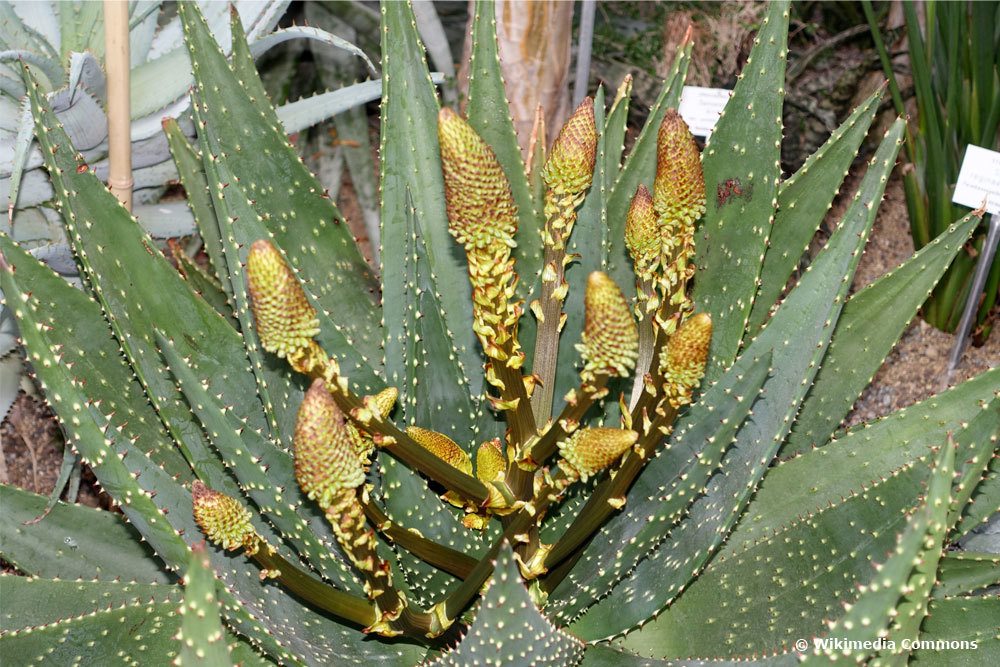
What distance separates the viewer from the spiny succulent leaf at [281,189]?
1419 millimetres

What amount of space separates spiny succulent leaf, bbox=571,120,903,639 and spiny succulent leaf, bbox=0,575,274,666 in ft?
1.56

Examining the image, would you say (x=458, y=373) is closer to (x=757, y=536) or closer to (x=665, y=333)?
(x=665, y=333)

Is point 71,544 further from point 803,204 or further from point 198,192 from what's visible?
point 803,204

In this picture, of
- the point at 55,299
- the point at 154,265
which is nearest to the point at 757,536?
the point at 154,265

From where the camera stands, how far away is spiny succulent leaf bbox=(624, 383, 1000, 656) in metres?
1.16

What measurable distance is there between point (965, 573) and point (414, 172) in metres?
0.91

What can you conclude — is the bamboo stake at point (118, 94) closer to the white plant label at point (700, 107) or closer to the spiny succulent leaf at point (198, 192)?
the spiny succulent leaf at point (198, 192)

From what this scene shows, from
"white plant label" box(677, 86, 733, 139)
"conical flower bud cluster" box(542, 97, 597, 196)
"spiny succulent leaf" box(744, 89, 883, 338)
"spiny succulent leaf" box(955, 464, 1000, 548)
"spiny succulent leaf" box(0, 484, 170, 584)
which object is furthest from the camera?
"white plant label" box(677, 86, 733, 139)

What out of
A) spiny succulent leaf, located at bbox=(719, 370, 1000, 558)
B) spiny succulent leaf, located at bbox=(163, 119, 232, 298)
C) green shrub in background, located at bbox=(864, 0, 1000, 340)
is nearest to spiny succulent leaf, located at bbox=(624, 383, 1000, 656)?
spiny succulent leaf, located at bbox=(719, 370, 1000, 558)

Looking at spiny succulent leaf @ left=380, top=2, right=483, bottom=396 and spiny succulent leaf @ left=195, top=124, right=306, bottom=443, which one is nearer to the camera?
spiny succulent leaf @ left=195, top=124, right=306, bottom=443

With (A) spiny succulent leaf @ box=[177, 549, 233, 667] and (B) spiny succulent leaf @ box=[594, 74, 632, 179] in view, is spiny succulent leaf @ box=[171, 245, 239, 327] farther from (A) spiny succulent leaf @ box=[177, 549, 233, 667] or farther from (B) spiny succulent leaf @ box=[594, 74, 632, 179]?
(A) spiny succulent leaf @ box=[177, 549, 233, 667]

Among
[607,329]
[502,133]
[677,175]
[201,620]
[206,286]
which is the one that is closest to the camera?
[201,620]

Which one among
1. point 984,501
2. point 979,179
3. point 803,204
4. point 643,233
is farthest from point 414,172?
point 979,179

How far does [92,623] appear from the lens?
3.94ft
